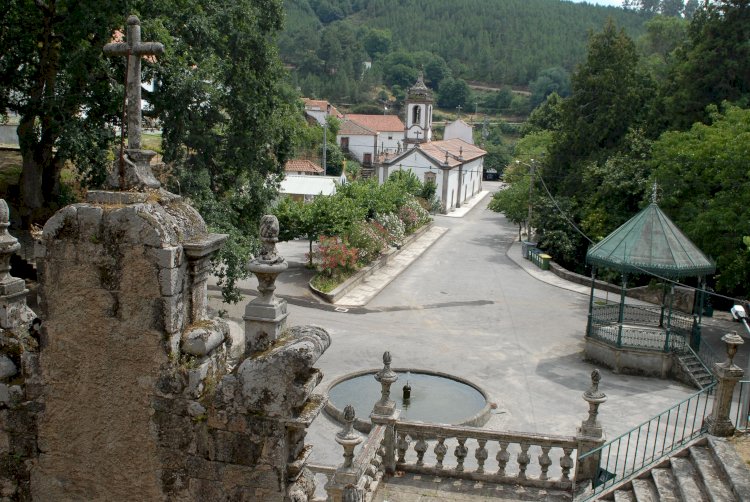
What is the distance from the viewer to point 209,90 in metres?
17.3

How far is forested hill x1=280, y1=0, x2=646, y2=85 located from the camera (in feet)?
452

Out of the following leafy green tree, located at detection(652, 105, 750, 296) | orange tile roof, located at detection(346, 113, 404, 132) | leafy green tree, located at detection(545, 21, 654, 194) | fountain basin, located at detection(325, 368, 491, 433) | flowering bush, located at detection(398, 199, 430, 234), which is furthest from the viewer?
orange tile roof, located at detection(346, 113, 404, 132)

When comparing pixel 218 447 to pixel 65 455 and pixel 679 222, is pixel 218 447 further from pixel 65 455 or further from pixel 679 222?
pixel 679 222

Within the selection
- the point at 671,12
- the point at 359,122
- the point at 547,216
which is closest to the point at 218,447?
the point at 547,216

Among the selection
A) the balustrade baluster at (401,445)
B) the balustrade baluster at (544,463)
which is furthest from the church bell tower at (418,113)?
the balustrade baluster at (544,463)

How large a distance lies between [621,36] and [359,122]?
49.7 metres

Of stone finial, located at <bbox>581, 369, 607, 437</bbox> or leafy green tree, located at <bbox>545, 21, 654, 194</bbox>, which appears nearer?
stone finial, located at <bbox>581, 369, 607, 437</bbox>

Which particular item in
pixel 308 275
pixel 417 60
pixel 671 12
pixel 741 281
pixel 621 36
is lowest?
pixel 308 275

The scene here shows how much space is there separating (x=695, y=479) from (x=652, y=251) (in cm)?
939

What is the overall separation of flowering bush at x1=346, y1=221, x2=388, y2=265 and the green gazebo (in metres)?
11.4

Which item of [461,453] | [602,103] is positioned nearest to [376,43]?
[602,103]

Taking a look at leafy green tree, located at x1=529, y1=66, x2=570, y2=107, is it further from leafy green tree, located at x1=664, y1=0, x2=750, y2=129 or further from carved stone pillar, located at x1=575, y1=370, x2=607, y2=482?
carved stone pillar, located at x1=575, y1=370, x2=607, y2=482

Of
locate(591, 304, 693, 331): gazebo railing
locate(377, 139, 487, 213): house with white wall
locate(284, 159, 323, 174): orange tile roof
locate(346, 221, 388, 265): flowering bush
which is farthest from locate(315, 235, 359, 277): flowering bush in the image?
locate(284, 159, 323, 174): orange tile roof

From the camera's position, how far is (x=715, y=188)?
22.5 metres
